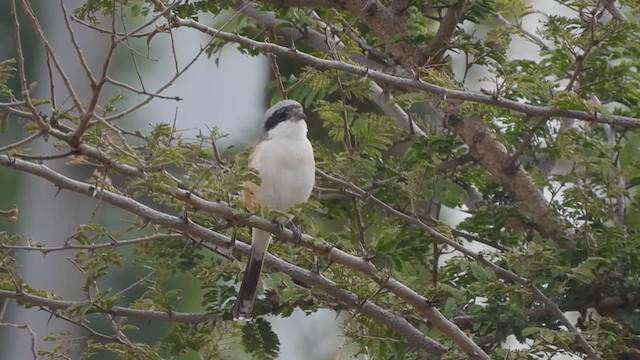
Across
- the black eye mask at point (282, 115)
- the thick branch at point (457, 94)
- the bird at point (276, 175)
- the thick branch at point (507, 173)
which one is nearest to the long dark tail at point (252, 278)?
the bird at point (276, 175)

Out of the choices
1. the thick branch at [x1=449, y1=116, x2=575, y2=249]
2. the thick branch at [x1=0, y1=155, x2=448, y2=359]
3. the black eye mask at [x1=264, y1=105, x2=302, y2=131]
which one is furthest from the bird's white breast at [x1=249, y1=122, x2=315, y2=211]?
the thick branch at [x1=449, y1=116, x2=575, y2=249]

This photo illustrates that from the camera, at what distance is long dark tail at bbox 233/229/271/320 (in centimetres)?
373

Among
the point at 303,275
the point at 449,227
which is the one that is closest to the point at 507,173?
the point at 449,227

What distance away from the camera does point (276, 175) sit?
13.1 ft

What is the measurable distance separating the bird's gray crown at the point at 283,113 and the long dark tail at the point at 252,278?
1.89 ft

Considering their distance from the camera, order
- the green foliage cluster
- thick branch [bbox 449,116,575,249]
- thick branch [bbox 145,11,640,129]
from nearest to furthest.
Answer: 1. thick branch [bbox 145,11,640,129]
2. the green foliage cluster
3. thick branch [bbox 449,116,575,249]

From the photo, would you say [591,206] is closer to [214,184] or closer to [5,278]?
[214,184]

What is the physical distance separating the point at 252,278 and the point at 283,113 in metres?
0.77

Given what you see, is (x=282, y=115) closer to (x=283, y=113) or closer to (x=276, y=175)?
(x=283, y=113)

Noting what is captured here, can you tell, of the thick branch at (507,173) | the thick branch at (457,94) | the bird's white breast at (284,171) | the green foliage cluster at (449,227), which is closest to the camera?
the thick branch at (457,94)

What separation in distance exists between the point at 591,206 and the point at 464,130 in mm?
602

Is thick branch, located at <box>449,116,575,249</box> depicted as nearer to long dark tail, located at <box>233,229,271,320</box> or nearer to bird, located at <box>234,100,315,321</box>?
bird, located at <box>234,100,315,321</box>

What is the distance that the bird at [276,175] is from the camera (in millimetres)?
3760

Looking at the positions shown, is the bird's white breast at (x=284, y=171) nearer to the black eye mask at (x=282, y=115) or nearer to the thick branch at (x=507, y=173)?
the black eye mask at (x=282, y=115)
